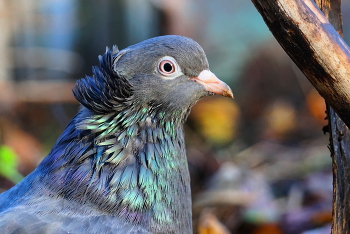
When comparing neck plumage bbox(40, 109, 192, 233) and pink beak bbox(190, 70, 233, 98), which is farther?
pink beak bbox(190, 70, 233, 98)

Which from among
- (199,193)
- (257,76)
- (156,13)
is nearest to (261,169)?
(199,193)

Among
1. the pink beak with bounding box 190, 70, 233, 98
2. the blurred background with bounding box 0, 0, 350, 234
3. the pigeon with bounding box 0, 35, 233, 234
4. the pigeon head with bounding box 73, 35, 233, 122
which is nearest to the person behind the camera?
the pigeon with bounding box 0, 35, 233, 234

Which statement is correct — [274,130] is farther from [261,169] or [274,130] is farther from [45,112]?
[45,112]

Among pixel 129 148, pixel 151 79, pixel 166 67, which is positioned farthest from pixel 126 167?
pixel 166 67

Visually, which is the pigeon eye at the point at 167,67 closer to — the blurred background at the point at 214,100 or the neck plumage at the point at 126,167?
the neck plumage at the point at 126,167

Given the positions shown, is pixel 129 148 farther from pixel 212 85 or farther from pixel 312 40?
pixel 312 40

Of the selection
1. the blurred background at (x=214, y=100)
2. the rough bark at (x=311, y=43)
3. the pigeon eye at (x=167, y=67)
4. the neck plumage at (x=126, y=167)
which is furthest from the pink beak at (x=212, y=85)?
the blurred background at (x=214, y=100)

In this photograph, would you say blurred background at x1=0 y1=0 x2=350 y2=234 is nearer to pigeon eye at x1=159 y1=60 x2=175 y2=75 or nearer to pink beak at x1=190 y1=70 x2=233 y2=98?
pink beak at x1=190 y1=70 x2=233 y2=98

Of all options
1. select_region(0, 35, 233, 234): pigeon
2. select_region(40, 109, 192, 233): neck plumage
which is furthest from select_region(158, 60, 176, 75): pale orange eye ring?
select_region(40, 109, 192, 233): neck plumage
